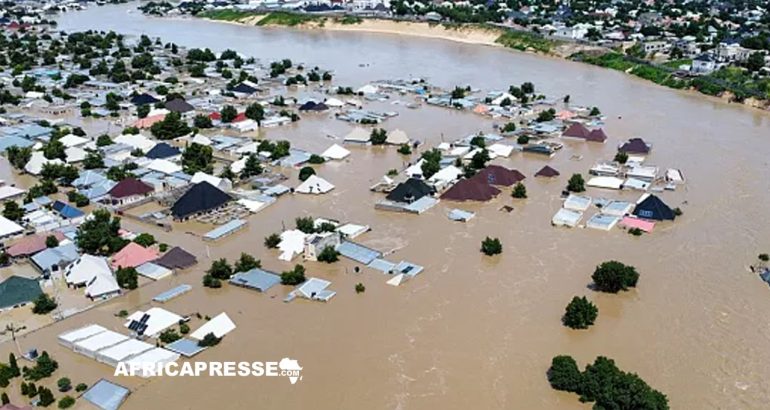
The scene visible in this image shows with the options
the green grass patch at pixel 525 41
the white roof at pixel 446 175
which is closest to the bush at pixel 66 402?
the white roof at pixel 446 175

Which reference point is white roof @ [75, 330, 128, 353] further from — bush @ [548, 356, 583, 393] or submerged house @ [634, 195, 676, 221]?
submerged house @ [634, 195, 676, 221]

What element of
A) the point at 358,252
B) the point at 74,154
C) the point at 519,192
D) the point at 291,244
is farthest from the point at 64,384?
the point at 74,154

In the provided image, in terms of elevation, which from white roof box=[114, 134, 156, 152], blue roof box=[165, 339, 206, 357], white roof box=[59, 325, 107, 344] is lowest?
white roof box=[114, 134, 156, 152]

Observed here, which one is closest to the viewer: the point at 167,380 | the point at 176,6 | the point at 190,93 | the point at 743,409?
the point at 743,409

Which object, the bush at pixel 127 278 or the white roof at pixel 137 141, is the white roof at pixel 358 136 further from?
the bush at pixel 127 278

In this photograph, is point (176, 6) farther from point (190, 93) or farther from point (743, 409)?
point (743, 409)

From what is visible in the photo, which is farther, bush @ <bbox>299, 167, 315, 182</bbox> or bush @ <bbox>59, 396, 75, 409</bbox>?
bush @ <bbox>299, 167, 315, 182</bbox>

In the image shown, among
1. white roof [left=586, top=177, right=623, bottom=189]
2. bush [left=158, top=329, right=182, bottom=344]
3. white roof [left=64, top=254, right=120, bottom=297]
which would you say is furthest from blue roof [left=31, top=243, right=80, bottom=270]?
white roof [left=586, top=177, right=623, bottom=189]

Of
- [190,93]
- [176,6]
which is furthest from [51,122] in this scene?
[176,6]
